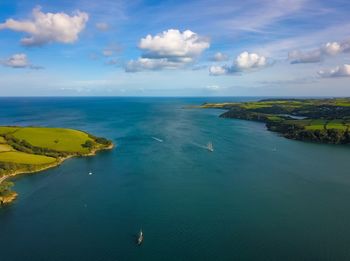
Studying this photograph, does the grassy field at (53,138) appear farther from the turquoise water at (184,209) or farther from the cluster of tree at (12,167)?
the cluster of tree at (12,167)

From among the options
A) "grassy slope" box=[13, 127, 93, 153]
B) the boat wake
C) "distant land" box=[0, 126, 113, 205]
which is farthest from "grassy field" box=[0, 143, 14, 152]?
the boat wake

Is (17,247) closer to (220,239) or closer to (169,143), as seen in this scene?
(220,239)

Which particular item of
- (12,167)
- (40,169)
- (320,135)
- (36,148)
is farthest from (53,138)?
(320,135)

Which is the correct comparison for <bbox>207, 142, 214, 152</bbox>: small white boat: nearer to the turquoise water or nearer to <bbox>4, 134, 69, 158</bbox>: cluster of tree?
the turquoise water

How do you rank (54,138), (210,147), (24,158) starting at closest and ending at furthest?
(24,158)
(210,147)
(54,138)

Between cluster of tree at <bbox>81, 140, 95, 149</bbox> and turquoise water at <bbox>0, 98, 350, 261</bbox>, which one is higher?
cluster of tree at <bbox>81, 140, 95, 149</bbox>

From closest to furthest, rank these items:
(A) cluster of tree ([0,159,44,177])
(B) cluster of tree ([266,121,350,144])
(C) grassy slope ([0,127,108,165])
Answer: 1. (A) cluster of tree ([0,159,44,177])
2. (C) grassy slope ([0,127,108,165])
3. (B) cluster of tree ([266,121,350,144])

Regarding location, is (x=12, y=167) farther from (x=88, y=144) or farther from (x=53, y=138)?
(x=53, y=138)
